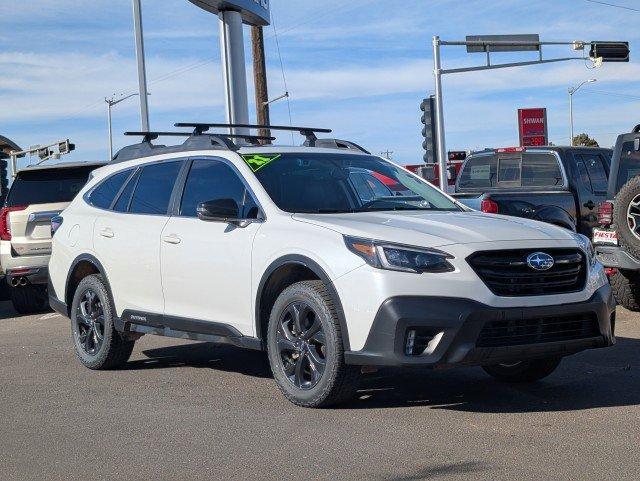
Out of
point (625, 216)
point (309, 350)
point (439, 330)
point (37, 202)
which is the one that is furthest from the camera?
point (37, 202)

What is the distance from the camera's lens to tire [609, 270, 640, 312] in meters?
10.4

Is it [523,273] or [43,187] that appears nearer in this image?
[523,273]

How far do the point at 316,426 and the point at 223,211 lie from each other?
1.67 metres

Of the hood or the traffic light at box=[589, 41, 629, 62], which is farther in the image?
the traffic light at box=[589, 41, 629, 62]

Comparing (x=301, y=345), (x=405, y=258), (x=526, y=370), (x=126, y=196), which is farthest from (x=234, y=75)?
(x=405, y=258)

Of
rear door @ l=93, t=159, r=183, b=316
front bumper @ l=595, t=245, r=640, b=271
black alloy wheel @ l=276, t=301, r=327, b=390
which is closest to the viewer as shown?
black alloy wheel @ l=276, t=301, r=327, b=390

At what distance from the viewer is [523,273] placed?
19.1 feet

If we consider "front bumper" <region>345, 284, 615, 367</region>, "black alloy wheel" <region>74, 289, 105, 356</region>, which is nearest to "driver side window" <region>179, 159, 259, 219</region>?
"black alloy wheel" <region>74, 289, 105, 356</region>

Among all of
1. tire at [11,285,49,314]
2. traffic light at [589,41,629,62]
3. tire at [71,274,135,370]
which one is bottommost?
tire at [11,285,49,314]

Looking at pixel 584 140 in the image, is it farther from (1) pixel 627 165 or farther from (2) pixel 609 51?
(1) pixel 627 165

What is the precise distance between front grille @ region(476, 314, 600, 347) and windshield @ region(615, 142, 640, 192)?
4851mm

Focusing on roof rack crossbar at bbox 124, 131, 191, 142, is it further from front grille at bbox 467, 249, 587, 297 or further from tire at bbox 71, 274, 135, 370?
front grille at bbox 467, 249, 587, 297

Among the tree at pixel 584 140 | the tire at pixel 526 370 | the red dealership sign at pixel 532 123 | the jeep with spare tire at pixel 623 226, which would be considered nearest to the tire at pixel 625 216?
the jeep with spare tire at pixel 623 226

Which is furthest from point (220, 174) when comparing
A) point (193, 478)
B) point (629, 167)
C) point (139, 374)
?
point (629, 167)
